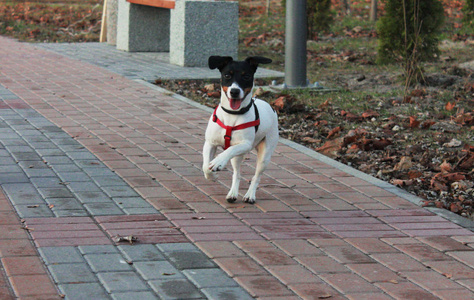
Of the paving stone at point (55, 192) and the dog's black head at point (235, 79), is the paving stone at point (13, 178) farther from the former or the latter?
the dog's black head at point (235, 79)

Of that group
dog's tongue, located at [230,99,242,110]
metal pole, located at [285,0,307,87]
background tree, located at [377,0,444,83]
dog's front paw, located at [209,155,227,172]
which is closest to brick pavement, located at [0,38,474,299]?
dog's front paw, located at [209,155,227,172]

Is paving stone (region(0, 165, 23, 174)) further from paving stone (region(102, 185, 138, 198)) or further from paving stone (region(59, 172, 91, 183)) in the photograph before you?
paving stone (region(102, 185, 138, 198))

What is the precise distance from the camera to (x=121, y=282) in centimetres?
390

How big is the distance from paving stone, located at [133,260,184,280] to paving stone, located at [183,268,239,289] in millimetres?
73

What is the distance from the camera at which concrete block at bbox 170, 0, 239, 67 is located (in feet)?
42.1

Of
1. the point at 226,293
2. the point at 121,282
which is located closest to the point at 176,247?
the point at 121,282

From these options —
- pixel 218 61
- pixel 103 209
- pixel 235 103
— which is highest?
pixel 218 61

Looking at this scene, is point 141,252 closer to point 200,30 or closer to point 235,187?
point 235,187

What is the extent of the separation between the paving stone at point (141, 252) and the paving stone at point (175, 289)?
36cm

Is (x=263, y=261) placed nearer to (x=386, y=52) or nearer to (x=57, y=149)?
(x=57, y=149)

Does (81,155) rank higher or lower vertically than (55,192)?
higher

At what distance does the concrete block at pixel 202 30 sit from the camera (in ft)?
42.1

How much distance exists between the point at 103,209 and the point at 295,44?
6.10 m

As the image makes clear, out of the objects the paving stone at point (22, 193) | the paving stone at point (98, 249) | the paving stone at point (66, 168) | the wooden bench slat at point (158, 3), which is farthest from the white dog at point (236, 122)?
the wooden bench slat at point (158, 3)
